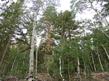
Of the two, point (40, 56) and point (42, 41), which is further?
point (40, 56)

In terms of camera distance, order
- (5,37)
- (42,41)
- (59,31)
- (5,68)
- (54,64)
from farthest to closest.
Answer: (5,68) → (59,31) → (42,41) → (54,64) → (5,37)

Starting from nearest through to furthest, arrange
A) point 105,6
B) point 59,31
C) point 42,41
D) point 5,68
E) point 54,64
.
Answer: point 105,6 → point 54,64 → point 42,41 → point 59,31 → point 5,68

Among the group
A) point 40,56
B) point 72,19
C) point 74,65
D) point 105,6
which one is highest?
point 72,19

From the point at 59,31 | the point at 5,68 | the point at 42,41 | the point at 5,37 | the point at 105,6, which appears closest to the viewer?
the point at 105,6

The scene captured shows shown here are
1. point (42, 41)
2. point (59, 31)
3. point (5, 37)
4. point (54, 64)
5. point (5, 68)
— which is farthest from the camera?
point (5, 68)

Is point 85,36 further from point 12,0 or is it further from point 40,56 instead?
point 12,0

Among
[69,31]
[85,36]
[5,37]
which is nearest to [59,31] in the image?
[69,31]

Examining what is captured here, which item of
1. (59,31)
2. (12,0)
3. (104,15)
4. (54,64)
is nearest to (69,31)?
(59,31)

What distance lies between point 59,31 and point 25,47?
16.0 ft

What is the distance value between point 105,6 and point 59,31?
929cm

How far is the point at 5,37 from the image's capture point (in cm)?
1722

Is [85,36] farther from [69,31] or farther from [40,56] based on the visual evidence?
[40,56]

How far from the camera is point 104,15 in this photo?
51.4 feet

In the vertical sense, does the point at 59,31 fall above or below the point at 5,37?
above
